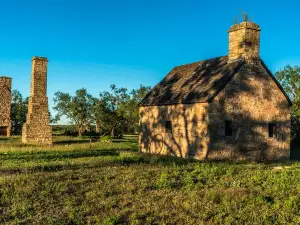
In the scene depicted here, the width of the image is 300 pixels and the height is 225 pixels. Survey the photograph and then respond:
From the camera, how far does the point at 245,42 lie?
67.2 ft

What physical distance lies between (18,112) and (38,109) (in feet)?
129

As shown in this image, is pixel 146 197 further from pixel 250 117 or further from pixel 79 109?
pixel 79 109

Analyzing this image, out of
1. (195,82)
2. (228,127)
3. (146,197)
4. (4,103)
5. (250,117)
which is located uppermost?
(4,103)

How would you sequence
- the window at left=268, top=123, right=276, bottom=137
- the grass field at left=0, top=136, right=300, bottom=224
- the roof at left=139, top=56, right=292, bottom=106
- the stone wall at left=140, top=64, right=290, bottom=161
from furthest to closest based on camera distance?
the window at left=268, top=123, right=276, bottom=137 → the roof at left=139, top=56, right=292, bottom=106 → the stone wall at left=140, top=64, right=290, bottom=161 → the grass field at left=0, top=136, right=300, bottom=224

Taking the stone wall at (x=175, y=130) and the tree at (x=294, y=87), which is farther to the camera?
the tree at (x=294, y=87)

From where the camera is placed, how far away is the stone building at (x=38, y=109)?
25.5m

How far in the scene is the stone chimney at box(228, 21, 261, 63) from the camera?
2045cm

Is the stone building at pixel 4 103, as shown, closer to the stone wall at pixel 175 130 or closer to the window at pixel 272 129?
the stone wall at pixel 175 130

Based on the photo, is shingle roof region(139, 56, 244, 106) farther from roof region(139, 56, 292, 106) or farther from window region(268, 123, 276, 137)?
window region(268, 123, 276, 137)

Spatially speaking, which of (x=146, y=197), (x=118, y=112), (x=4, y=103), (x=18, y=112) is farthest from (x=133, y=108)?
(x=146, y=197)

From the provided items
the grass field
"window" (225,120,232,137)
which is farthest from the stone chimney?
the grass field

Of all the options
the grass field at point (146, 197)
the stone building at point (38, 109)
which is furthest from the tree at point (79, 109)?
the grass field at point (146, 197)

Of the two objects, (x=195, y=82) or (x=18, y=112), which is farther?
(x=18, y=112)

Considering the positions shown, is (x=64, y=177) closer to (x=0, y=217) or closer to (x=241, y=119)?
(x=0, y=217)
